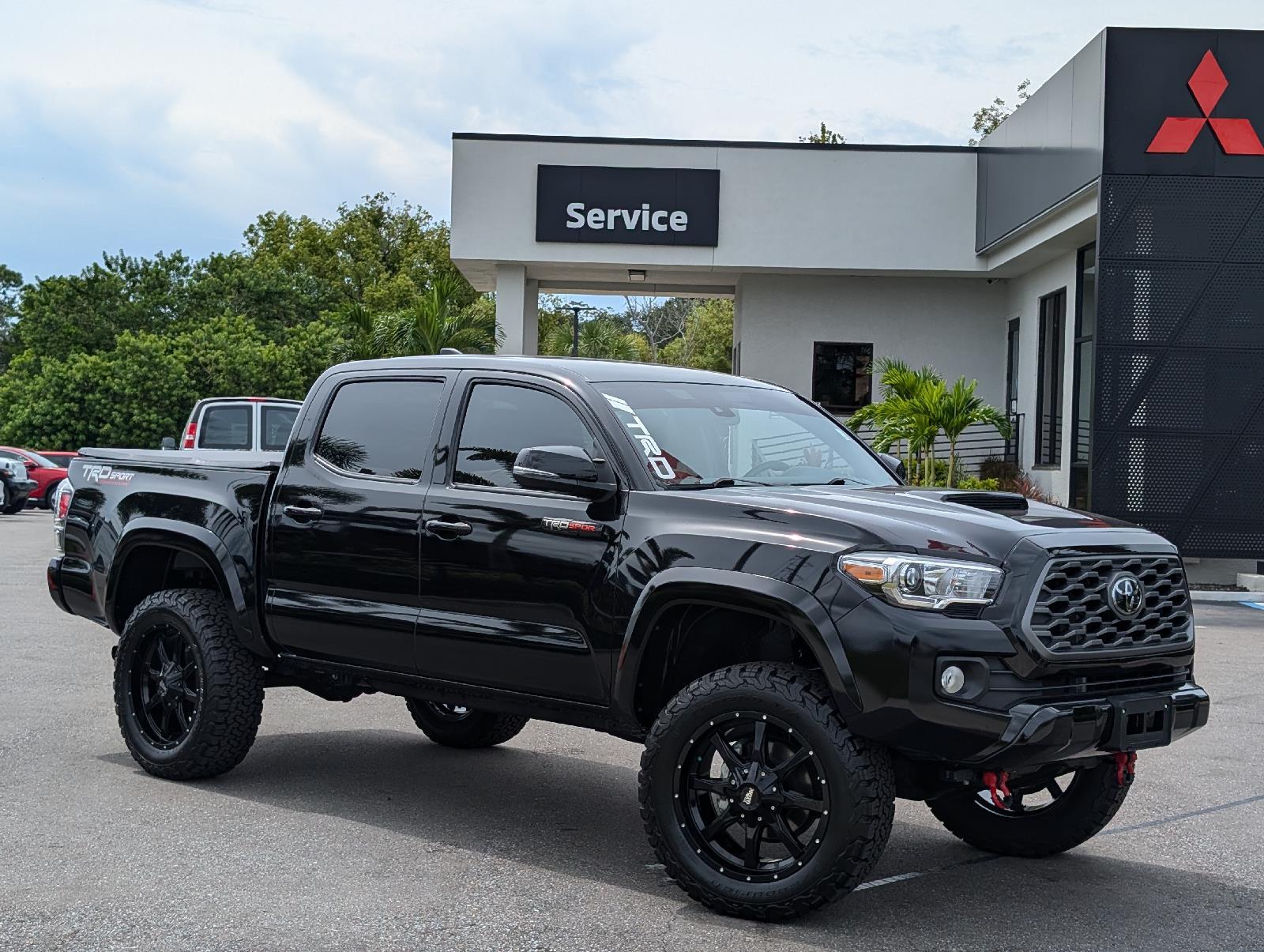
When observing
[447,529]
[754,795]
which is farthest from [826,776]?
[447,529]

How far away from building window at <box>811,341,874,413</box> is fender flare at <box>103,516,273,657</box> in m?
21.1

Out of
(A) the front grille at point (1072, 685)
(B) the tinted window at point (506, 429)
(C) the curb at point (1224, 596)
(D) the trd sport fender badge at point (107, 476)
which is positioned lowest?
(C) the curb at point (1224, 596)

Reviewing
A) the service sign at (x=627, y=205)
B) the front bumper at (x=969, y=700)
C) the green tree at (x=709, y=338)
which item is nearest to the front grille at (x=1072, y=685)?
the front bumper at (x=969, y=700)

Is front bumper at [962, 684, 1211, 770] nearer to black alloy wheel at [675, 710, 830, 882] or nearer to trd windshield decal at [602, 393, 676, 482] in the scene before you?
black alloy wheel at [675, 710, 830, 882]

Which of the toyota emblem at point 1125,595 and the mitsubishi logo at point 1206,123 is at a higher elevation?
the mitsubishi logo at point 1206,123

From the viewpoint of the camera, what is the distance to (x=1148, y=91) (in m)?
18.2

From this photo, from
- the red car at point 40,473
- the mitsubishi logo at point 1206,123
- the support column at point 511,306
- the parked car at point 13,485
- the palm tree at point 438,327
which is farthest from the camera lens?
the red car at point 40,473

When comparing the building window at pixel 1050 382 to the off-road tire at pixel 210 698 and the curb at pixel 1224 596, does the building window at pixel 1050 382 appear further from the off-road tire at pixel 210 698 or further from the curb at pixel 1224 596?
the off-road tire at pixel 210 698

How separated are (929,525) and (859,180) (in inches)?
857

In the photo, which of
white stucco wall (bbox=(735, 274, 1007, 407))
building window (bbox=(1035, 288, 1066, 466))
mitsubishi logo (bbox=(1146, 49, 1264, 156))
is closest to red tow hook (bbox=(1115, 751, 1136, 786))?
mitsubishi logo (bbox=(1146, 49, 1264, 156))

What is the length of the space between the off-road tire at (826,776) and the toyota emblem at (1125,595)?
0.90 m

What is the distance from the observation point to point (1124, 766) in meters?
5.47

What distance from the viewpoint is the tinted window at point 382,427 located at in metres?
Result: 6.47

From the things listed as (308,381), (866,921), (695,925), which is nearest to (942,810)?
(866,921)
